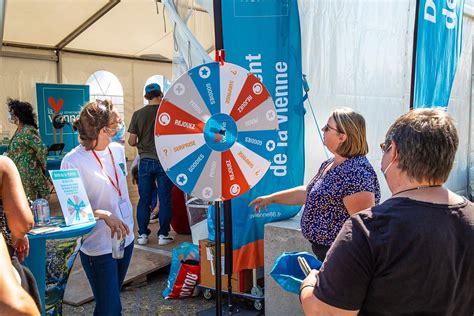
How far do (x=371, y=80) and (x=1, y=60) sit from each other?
5366 millimetres

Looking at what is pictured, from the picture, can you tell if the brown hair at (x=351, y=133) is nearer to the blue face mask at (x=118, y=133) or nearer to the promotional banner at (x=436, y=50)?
the blue face mask at (x=118, y=133)

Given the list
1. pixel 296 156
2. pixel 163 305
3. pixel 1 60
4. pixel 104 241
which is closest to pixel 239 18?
pixel 296 156

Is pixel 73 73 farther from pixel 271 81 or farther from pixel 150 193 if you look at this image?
pixel 271 81

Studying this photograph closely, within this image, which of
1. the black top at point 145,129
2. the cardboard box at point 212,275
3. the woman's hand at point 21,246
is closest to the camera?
the woman's hand at point 21,246

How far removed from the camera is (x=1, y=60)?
22.0 feet

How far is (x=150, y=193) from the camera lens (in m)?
4.97

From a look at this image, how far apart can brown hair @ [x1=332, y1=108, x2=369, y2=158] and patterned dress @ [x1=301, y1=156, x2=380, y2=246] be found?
41 millimetres

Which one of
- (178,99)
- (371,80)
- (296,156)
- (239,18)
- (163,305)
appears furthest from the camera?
(371,80)

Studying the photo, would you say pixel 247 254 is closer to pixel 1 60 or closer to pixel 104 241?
pixel 104 241

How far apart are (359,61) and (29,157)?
3.29 metres

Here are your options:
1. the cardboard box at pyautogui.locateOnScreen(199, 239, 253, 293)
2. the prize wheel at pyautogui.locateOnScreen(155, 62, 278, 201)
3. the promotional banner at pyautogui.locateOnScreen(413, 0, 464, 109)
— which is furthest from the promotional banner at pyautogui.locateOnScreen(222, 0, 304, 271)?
the promotional banner at pyautogui.locateOnScreen(413, 0, 464, 109)

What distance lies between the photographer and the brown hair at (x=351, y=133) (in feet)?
7.73

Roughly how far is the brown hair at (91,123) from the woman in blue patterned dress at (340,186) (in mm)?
1199

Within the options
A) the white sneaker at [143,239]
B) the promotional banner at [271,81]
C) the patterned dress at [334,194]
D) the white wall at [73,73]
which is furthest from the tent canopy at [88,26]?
the patterned dress at [334,194]
